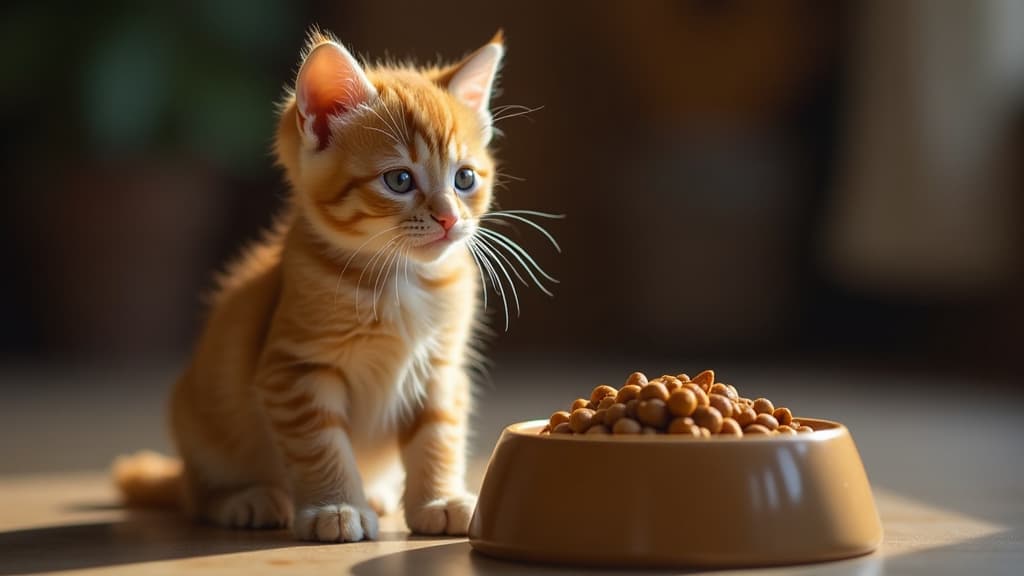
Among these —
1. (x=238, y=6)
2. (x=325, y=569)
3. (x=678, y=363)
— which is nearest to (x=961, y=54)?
(x=678, y=363)

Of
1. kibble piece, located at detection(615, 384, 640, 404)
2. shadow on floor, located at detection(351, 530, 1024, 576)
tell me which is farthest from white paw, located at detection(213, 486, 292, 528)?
kibble piece, located at detection(615, 384, 640, 404)

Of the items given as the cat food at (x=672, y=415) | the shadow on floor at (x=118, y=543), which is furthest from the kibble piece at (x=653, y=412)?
the shadow on floor at (x=118, y=543)

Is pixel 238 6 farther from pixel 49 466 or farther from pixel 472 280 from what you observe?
pixel 472 280

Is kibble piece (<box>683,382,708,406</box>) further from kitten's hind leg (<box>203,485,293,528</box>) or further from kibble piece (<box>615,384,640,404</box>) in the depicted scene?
kitten's hind leg (<box>203,485,293,528</box>)

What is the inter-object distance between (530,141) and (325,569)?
12.1ft

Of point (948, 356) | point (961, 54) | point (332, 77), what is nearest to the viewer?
point (332, 77)

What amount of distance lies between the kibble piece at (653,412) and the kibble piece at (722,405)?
0.22ft

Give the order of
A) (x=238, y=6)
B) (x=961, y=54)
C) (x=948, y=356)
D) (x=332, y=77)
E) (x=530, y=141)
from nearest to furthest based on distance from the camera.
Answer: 1. (x=332, y=77)
2. (x=961, y=54)
3. (x=948, y=356)
4. (x=238, y=6)
5. (x=530, y=141)

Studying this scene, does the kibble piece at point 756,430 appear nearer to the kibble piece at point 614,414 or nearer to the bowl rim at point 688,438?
the bowl rim at point 688,438

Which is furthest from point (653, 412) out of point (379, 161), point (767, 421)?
point (379, 161)

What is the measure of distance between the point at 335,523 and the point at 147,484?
0.63 meters

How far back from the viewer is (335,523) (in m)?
1.62

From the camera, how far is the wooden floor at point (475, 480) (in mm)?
Result: 1482

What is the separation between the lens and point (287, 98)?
1873 millimetres
